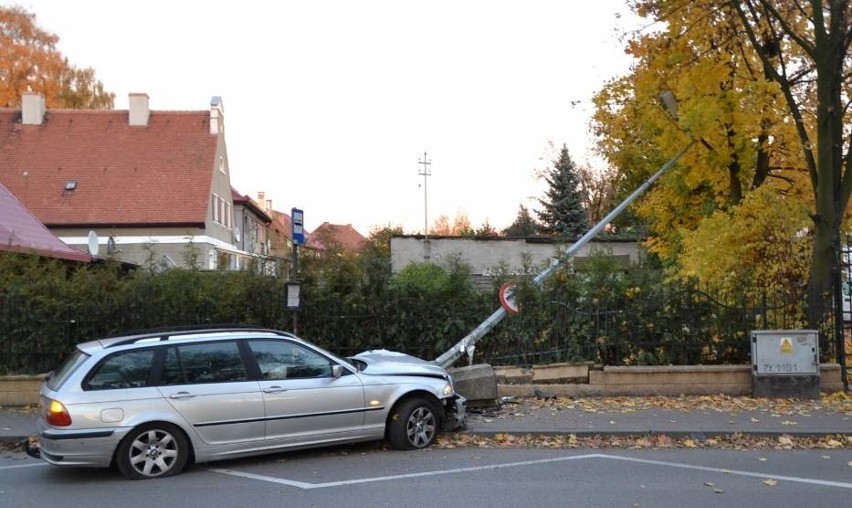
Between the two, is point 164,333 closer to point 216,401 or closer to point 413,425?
point 216,401

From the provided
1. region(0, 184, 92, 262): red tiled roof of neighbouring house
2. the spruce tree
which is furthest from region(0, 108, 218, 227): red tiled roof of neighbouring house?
the spruce tree

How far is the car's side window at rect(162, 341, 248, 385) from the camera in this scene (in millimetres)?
7379

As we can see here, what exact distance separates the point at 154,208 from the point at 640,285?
27.8 meters

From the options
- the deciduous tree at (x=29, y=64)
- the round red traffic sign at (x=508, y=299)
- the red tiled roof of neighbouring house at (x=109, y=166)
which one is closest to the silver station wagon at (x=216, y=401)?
the round red traffic sign at (x=508, y=299)

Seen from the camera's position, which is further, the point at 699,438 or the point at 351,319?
the point at 351,319

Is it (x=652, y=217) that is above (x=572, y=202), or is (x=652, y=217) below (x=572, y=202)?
below

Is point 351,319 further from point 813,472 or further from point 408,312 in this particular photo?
point 813,472

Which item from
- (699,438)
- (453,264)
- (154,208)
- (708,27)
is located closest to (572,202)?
(154,208)

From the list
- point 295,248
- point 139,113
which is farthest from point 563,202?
point 295,248

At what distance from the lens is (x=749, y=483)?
21.9 ft

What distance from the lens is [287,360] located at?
784cm

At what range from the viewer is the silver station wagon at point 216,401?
6.95 metres

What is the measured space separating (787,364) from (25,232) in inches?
653

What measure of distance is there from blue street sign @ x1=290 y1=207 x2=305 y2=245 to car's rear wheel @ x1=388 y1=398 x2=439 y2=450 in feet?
10.8
